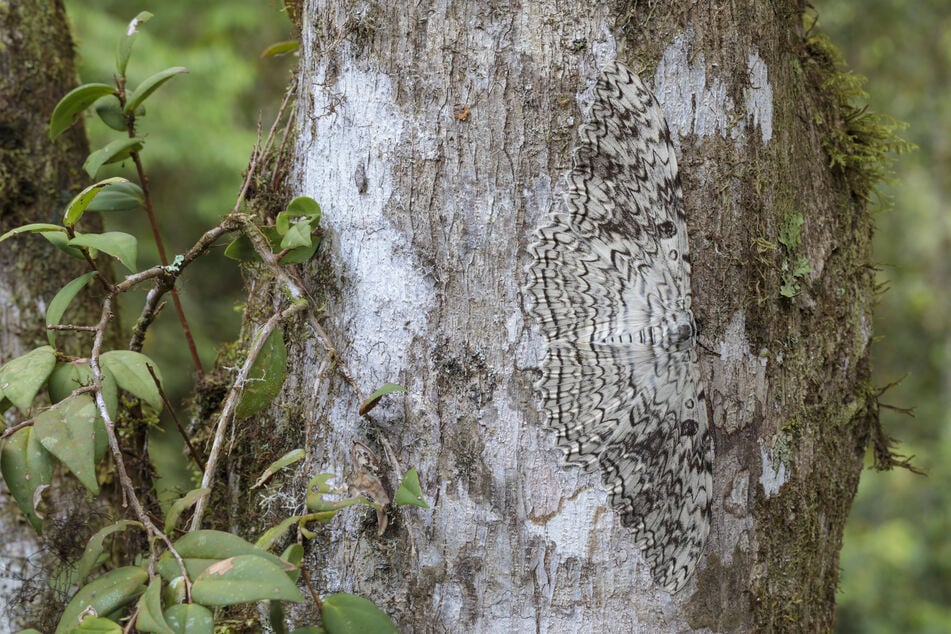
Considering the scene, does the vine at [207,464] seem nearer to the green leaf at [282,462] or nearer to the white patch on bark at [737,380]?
the green leaf at [282,462]

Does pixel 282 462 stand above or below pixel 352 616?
above

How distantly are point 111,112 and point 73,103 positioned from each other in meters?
0.12

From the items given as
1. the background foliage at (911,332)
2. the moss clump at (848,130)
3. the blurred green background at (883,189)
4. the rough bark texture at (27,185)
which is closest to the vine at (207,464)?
the rough bark texture at (27,185)

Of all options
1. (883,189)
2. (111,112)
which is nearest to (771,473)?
(111,112)

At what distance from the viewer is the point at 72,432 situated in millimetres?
1138

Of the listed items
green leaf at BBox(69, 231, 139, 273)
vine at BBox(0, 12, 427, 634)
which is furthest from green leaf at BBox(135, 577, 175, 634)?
green leaf at BBox(69, 231, 139, 273)

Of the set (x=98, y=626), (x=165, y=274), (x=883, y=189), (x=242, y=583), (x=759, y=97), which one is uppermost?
(x=883, y=189)

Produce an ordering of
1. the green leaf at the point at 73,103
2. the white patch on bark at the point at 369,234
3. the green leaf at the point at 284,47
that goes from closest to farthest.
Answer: the white patch on bark at the point at 369,234 < the green leaf at the point at 73,103 < the green leaf at the point at 284,47

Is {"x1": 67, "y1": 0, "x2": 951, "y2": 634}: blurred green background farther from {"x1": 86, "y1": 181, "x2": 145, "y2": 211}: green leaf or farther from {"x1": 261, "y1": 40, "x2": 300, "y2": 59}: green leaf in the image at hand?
{"x1": 86, "y1": 181, "x2": 145, "y2": 211}: green leaf

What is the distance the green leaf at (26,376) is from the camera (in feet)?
3.79

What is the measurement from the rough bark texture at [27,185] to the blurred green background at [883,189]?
9.94 feet

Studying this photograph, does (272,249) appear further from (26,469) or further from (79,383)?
(26,469)

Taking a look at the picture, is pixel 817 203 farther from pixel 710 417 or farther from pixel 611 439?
pixel 611 439

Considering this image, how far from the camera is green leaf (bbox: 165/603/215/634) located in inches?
38.2
